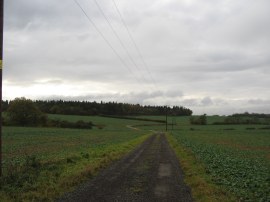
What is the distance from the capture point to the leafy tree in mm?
124500

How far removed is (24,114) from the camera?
413 feet

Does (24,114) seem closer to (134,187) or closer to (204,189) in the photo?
(134,187)

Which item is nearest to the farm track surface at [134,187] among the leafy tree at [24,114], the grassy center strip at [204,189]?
the grassy center strip at [204,189]

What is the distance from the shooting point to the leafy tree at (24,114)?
4902 inches

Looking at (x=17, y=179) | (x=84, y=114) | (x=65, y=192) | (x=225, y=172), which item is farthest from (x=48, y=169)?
(x=84, y=114)

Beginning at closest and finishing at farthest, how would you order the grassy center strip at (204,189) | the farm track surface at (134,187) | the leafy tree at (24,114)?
the grassy center strip at (204,189), the farm track surface at (134,187), the leafy tree at (24,114)

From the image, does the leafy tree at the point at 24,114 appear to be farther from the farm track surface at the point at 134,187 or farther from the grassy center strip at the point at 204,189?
the grassy center strip at the point at 204,189

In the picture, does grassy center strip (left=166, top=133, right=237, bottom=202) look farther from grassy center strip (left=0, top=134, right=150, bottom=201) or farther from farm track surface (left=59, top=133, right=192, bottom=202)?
grassy center strip (left=0, top=134, right=150, bottom=201)

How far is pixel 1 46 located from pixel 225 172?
39.1 ft

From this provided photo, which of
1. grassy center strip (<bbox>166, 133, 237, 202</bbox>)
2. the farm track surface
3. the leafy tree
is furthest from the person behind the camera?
the leafy tree

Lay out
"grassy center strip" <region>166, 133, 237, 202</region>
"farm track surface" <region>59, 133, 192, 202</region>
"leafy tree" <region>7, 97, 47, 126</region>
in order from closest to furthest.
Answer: "grassy center strip" <region>166, 133, 237, 202</region>
"farm track surface" <region>59, 133, 192, 202</region>
"leafy tree" <region>7, 97, 47, 126</region>

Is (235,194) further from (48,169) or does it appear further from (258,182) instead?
(48,169)

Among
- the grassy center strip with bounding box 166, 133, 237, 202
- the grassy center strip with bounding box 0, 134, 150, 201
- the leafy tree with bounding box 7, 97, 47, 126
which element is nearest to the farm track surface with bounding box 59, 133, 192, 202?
the grassy center strip with bounding box 166, 133, 237, 202

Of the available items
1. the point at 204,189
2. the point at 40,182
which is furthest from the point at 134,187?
the point at 40,182
